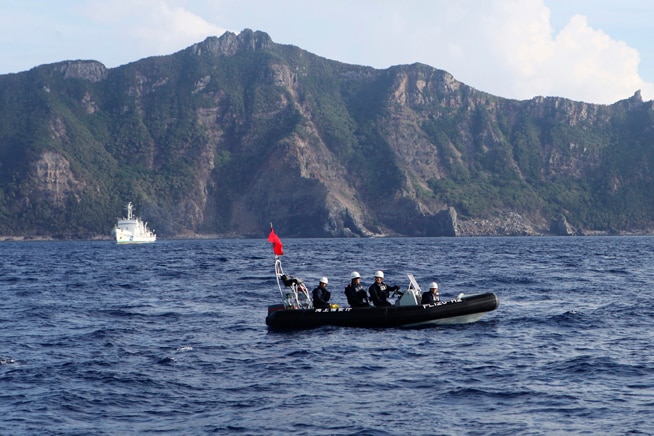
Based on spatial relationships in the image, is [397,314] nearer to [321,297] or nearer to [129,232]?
[321,297]

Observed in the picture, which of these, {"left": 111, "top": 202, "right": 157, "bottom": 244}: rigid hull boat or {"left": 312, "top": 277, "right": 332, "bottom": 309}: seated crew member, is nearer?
A: {"left": 312, "top": 277, "right": 332, "bottom": 309}: seated crew member

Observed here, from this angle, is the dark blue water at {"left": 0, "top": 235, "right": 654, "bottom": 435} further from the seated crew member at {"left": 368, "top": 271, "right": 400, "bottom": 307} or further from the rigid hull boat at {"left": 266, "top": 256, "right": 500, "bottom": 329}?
the seated crew member at {"left": 368, "top": 271, "right": 400, "bottom": 307}

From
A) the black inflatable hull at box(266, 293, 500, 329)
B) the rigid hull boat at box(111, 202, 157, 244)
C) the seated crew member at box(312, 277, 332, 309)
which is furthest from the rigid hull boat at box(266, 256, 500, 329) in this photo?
the rigid hull boat at box(111, 202, 157, 244)

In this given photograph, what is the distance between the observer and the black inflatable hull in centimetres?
3036

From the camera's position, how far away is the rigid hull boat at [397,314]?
30359mm

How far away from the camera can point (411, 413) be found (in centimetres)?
1819

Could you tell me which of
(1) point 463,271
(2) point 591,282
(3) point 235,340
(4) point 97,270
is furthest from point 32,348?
(4) point 97,270

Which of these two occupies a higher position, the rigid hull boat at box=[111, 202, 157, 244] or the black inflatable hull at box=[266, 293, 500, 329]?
the rigid hull boat at box=[111, 202, 157, 244]

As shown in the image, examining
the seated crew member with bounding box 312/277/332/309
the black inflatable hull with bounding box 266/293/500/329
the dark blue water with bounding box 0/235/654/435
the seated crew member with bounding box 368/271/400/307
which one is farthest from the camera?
the seated crew member with bounding box 312/277/332/309

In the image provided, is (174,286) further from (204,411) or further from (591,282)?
(204,411)

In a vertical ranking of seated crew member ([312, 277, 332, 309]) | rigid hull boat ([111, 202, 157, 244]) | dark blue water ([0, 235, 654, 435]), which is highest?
rigid hull boat ([111, 202, 157, 244])

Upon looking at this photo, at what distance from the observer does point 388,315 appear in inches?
1195

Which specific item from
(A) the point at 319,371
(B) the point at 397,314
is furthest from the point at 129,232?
(A) the point at 319,371

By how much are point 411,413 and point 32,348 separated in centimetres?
1415
